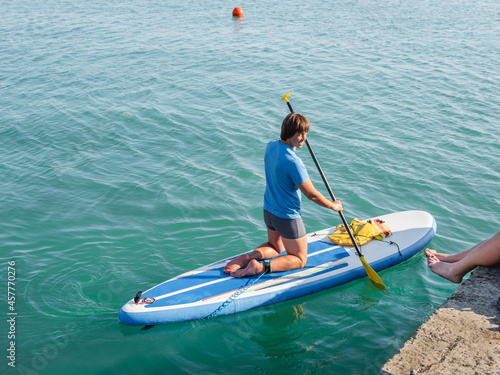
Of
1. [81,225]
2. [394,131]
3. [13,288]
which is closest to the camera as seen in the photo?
[13,288]

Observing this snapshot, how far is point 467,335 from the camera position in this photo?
4.08m

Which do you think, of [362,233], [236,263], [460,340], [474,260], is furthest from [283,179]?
[460,340]

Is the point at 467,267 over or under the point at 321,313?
over

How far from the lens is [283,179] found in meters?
5.40

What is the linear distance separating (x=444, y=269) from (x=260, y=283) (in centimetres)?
217

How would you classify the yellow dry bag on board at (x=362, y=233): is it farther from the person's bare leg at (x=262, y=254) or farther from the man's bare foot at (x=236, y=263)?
the man's bare foot at (x=236, y=263)

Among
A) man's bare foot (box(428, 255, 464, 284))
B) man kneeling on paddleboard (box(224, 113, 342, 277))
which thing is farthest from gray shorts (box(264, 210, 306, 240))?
man's bare foot (box(428, 255, 464, 284))

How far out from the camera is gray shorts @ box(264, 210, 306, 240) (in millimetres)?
5738

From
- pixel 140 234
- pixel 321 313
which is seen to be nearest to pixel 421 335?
pixel 321 313

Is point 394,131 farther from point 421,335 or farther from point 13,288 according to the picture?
point 13,288

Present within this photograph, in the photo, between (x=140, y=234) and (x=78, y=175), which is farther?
(x=78, y=175)

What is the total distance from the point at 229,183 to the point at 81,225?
2.79m

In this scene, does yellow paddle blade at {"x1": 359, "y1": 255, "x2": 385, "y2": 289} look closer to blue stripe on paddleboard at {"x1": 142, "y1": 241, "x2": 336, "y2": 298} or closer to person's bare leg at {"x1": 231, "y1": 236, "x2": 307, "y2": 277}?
blue stripe on paddleboard at {"x1": 142, "y1": 241, "x2": 336, "y2": 298}

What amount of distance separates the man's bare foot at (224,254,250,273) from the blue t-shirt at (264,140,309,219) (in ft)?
2.63
